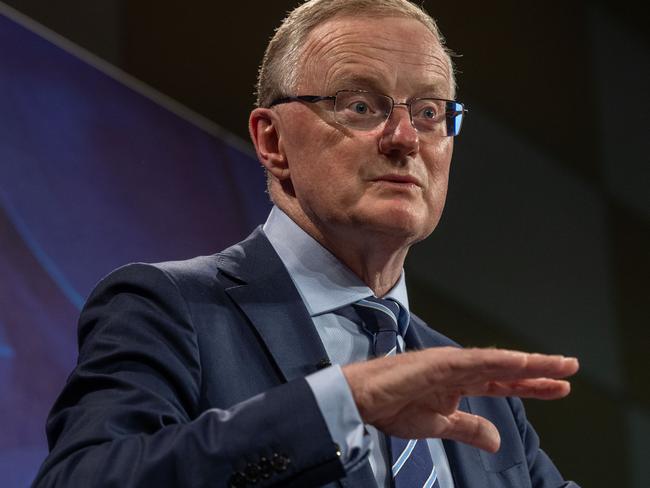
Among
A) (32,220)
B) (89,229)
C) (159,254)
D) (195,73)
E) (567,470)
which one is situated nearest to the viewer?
(32,220)

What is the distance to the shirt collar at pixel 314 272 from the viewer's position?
1.80m

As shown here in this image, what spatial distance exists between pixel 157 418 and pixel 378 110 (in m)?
0.80

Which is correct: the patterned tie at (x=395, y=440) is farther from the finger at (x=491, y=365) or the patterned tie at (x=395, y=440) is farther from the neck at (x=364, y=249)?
the finger at (x=491, y=365)

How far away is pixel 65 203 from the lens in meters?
2.48

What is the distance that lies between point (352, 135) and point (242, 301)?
1.30 ft

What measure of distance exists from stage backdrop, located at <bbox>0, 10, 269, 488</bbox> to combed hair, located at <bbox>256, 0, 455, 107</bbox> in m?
0.70

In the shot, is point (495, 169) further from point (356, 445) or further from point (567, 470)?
point (356, 445)

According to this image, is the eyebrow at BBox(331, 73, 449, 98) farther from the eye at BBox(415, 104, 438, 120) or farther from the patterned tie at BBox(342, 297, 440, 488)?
the patterned tie at BBox(342, 297, 440, 488)

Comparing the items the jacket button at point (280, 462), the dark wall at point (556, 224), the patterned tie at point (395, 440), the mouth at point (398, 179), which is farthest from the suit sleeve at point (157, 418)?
the dark wall at point (556, 224)

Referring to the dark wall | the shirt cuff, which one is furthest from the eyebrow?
the dark wall

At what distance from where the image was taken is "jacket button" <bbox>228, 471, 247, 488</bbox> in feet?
4.00

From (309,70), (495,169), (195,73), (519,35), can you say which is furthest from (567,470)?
(309,70)

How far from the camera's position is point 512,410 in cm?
205

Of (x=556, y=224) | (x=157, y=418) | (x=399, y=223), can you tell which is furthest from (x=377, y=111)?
(x=556, y=224)
